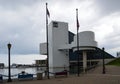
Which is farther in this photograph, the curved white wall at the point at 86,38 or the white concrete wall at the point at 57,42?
the white concrete wall at the point at 57,42

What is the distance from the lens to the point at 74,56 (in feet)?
436

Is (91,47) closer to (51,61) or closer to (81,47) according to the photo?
(81,47)

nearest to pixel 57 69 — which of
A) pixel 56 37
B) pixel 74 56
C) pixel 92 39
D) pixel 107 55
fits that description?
pixel 56 37

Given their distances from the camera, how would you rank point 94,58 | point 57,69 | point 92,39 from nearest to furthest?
point 92,39 → point 57,69 → point 94,58

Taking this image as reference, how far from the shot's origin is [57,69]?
105 meters

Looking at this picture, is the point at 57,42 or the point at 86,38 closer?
the point at 86,38

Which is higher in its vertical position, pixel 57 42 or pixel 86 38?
pixel 86 38

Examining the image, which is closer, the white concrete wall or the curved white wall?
the curved white wall

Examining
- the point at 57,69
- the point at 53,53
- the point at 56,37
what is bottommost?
the point at 57,69

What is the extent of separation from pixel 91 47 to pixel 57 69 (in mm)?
18600

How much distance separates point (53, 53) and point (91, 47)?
1904cm

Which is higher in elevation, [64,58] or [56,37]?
[56,37]

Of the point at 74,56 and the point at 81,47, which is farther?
the point at 74,56

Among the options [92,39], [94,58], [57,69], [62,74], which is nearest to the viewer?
[62,74]
